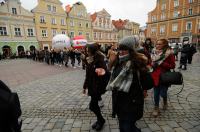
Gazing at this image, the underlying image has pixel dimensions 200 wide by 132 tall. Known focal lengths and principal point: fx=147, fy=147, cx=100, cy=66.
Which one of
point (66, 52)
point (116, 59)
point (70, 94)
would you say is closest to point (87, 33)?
point (66, 52)

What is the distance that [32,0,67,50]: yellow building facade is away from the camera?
32938 millimetres

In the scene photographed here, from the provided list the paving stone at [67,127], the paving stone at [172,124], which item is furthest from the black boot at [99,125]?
the paving stone at [172,124]

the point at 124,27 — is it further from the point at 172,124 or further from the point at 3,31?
the point at 172,124

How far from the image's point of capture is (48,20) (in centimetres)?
3425

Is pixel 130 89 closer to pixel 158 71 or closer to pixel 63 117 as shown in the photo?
pixel 158 71

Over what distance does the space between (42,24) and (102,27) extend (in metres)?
18.2

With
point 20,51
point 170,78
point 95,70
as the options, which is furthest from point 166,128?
point 20,51

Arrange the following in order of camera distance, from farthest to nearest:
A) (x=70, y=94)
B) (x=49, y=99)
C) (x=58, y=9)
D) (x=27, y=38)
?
(x=58, y=9) → (x=27, y=38) → (x=70, y=94) → (x=49, y=99)

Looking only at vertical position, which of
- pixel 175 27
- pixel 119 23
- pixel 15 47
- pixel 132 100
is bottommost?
pixel 132 100

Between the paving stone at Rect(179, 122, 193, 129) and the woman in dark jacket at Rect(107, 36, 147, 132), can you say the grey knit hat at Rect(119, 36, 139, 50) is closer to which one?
the woman in dark jacket at Rect(107, 36, 147, 132)

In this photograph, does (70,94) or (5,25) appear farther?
(5,25)

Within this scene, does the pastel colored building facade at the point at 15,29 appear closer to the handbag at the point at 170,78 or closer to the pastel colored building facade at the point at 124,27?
the pastel colored building facade at the point at 124,27

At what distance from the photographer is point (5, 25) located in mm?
28922

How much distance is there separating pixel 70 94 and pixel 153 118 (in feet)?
11.0
